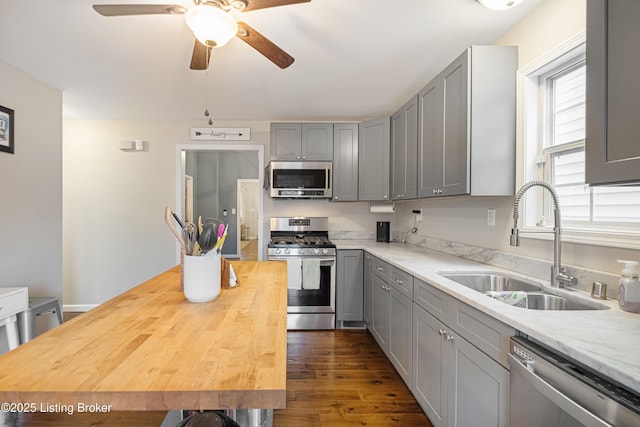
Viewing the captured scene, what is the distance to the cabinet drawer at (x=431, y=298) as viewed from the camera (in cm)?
157

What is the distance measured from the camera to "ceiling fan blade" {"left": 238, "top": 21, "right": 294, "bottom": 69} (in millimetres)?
1484

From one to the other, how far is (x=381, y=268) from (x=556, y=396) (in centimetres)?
184

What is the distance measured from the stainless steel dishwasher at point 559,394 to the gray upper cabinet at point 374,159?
2.50 metres

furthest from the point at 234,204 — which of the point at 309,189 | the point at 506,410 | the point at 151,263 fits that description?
the point at 506,410

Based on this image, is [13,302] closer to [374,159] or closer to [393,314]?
[393,314]

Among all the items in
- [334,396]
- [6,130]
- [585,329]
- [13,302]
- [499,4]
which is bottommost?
[334,396]

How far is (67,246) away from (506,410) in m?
4.88

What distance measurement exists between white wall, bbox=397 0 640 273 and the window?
2.8 inches

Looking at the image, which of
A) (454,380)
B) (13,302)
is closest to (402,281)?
(454,380)

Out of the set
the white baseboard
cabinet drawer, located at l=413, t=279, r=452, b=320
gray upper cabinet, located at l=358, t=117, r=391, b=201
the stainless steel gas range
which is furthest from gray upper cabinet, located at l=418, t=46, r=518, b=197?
the white baseboard

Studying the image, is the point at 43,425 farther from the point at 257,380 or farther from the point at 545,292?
the point at 545,292

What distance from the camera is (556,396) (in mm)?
859

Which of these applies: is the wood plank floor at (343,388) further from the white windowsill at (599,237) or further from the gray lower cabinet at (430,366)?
the white windowsill at (599,237)

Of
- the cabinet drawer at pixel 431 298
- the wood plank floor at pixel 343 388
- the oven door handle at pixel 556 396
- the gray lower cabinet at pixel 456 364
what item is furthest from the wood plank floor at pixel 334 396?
the oven door handle at pixel 556 396
